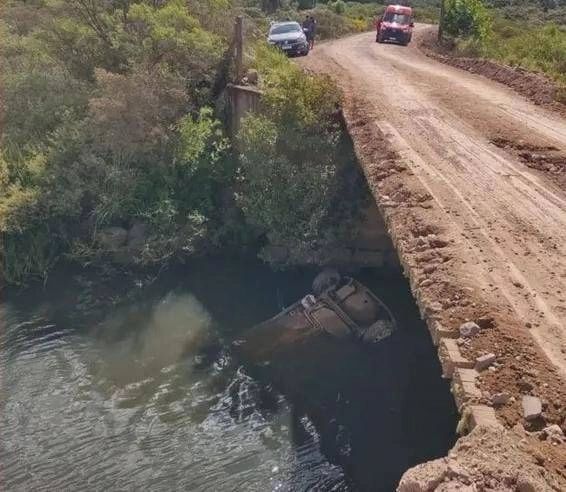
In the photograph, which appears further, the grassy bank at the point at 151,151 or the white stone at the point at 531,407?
the grassy bank at the point at 151,151

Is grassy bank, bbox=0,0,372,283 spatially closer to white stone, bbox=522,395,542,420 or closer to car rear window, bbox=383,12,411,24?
white stone, bbox=522,395,542,420

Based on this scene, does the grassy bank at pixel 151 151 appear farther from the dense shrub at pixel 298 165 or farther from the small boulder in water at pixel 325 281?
the small boulder in water at pixel 325 281

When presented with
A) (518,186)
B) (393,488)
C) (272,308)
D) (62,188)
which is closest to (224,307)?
(272,308)

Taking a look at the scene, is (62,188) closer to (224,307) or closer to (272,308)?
→ (224,307)

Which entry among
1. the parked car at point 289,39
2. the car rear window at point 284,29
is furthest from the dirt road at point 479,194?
the car rear window at point 284,29

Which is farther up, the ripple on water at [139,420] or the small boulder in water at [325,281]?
the small boulder in water at [325,281]

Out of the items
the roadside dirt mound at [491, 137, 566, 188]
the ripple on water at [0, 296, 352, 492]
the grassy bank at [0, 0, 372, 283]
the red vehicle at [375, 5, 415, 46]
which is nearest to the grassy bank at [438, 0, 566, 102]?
the red vehicle at [375, 5, 415, 46]
